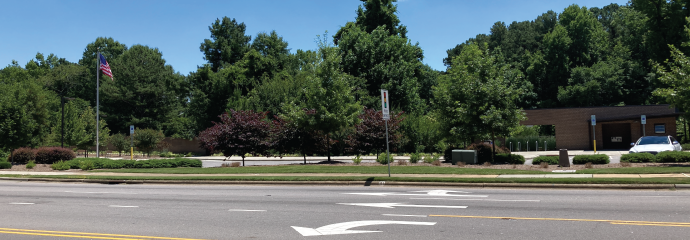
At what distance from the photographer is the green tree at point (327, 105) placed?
2684 centimetres

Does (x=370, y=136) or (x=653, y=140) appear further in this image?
(x=370, y=136)

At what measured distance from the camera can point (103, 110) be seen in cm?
7450

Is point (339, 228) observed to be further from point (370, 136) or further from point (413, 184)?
point (370, 136)

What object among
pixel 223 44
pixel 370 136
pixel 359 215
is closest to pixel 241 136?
pixel 370 136

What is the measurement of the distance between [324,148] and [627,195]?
59.6 feet

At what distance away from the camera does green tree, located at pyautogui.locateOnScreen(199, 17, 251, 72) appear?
7156 cm

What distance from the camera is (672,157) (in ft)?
68.9

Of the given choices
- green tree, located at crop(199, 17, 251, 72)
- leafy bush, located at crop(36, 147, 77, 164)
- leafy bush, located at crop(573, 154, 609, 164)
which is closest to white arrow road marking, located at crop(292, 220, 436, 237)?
leafy bush, located at crop(573, 154, 609, 164)

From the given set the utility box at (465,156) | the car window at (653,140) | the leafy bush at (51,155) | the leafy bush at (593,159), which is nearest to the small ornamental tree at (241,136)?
the utility box at (465,156)

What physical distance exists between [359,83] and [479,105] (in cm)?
1793

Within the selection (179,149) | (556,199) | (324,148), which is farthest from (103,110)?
(556,199)

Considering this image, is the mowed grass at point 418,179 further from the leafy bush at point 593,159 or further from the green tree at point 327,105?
the green tree at point 327,105

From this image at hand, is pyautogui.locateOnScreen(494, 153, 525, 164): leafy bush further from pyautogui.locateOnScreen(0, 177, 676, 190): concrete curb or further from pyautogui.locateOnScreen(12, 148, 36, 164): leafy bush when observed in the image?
pyautogui.locateOnScreen(12, 148, 36, 164): leafy bush

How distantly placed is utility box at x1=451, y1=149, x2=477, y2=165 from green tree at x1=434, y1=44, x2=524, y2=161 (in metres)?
1.20
